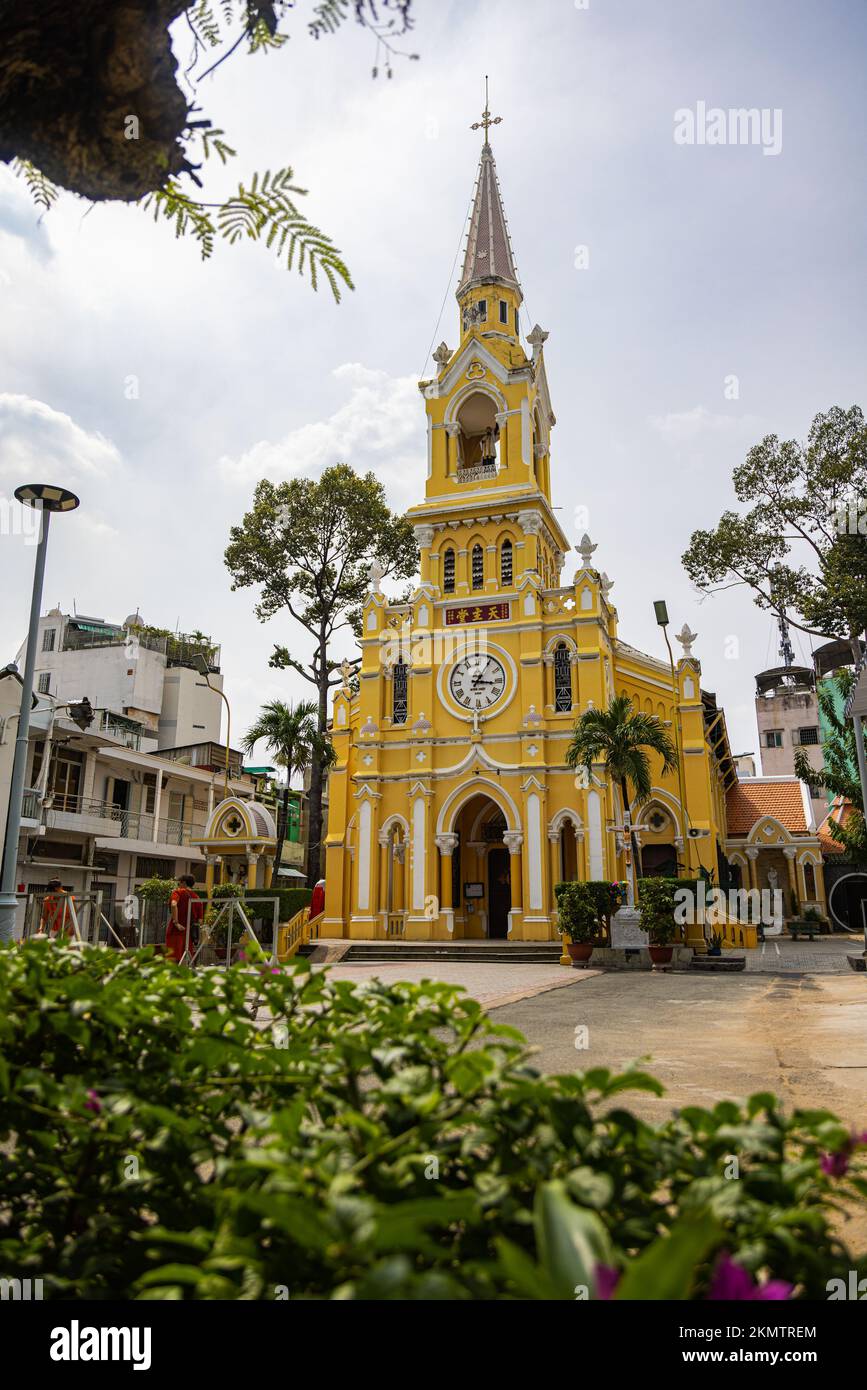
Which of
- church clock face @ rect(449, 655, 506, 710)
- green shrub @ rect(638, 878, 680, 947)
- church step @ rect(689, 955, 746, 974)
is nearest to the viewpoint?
church step @ rect(689, 955, 746, 974)

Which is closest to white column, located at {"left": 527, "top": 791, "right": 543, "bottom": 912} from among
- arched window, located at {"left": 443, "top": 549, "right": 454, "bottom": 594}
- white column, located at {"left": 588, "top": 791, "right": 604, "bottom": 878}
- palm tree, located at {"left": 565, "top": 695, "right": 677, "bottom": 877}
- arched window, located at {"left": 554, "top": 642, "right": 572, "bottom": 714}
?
white column, located at {"left": 588, "top": 791, "right": 604, "bottom": 878}

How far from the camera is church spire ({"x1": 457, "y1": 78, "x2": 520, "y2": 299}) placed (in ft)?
108

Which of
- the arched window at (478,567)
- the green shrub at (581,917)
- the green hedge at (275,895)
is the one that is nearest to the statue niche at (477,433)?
the arched window at (478,567)

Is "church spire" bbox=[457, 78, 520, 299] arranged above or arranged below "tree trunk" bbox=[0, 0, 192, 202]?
above

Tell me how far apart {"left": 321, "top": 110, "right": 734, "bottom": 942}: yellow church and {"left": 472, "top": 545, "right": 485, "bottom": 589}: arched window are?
7cm

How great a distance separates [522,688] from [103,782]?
1625cm

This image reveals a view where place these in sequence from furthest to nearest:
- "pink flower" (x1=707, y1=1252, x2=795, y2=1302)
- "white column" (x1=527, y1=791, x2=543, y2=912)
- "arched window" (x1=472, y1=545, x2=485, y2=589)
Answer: "arched window" (x1=472, y1=545, x2=485, y2=589) → "white column" (x1=527, y1=791, x2=543, y2=912) → "pink flower" (x1=707, y1=1252, x2=795, y2=1302)

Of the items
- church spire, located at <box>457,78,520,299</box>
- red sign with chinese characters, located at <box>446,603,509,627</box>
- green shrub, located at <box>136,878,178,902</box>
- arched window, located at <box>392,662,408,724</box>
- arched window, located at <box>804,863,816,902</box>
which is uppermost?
church spire, located at <box>457,78,520,299</box>

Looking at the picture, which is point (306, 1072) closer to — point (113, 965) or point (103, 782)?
point (113, 965)

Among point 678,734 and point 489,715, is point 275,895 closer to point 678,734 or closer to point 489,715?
point 489,715

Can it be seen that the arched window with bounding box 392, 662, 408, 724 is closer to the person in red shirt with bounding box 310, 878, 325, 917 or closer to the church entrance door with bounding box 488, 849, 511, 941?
the church entrance door with bounding box 488, 849, 511, 941

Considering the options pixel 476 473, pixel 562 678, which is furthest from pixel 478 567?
pixel 562 678

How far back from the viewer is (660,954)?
64.2 feet

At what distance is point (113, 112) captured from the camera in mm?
2381
